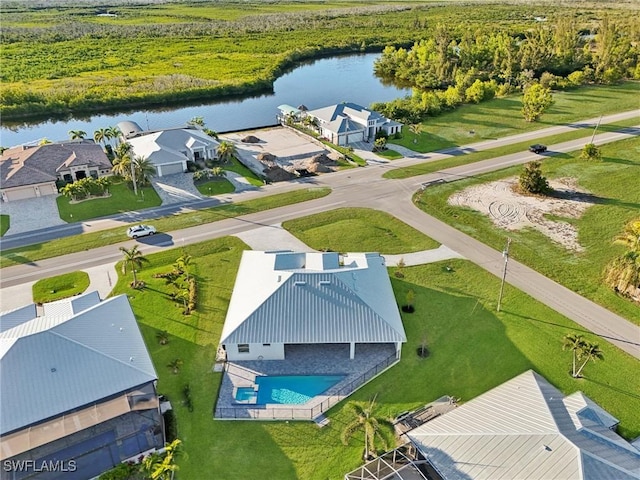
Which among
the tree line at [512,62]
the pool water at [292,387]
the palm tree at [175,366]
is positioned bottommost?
the pool water at [292,387]

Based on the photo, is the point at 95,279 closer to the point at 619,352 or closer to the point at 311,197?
the point at 311,197

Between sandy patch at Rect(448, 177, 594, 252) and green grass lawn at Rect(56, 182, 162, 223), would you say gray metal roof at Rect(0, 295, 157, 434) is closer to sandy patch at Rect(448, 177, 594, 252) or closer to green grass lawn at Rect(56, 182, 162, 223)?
green grass lawn at Rect(56, 182, 162, 223)

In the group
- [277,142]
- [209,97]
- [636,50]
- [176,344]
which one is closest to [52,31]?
[209,97]

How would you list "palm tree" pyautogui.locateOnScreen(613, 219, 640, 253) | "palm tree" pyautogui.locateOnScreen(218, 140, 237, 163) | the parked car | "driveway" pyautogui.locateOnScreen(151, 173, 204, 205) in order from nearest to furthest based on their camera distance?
1. "palm tree" pyautogui.locateOnScreen(613, 219, 640, 253)
2. "driveway" pyautogui.locateOnScreen(151, 173, 204, 205)
3. "palm tree" pyautogui.locateOnScreen(218, 140, 237, 163)
4. the parked car

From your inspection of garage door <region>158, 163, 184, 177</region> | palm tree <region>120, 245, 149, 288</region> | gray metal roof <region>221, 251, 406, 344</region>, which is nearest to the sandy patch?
gray metal roof <region>221, 251, 406, 344</region>

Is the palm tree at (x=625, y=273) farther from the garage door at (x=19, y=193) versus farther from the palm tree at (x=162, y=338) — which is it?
the garage door at (x=19, y=193)

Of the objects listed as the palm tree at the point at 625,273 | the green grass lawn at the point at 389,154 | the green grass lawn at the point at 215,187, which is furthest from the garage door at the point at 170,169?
the palm tree at the point at 625,273
